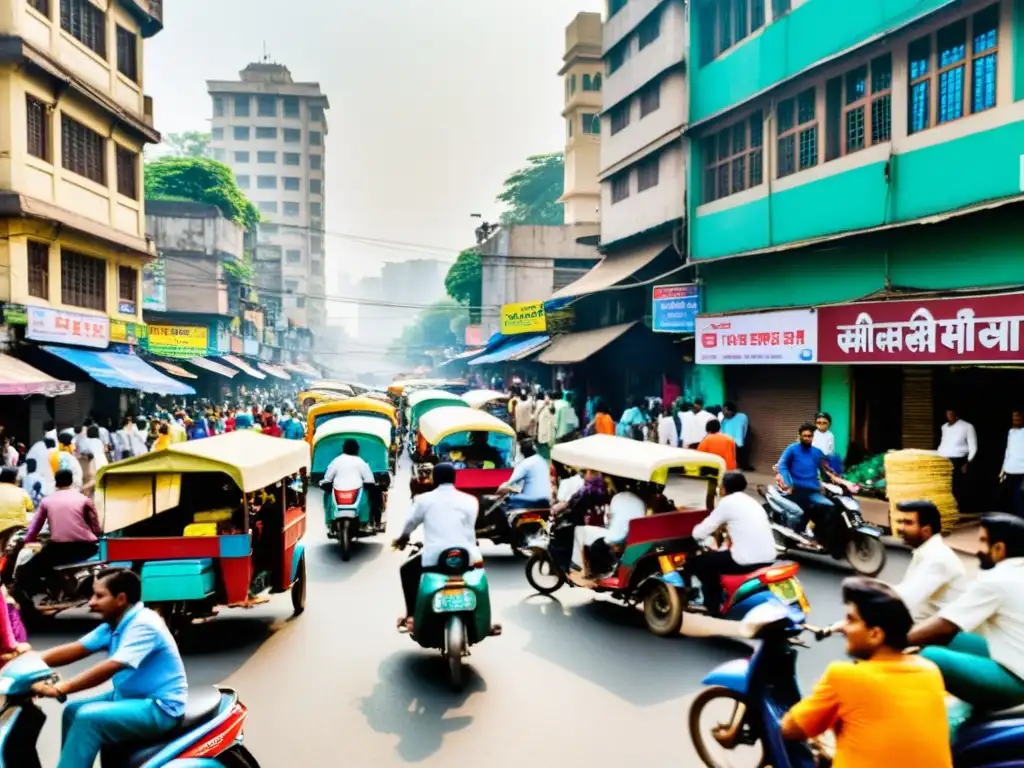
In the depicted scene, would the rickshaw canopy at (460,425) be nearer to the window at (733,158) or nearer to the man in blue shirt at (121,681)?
the man in blue shirt at (121,681)

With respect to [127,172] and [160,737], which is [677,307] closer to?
[127,172]

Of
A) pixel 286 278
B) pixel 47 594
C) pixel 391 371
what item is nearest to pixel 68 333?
pixel 47 594

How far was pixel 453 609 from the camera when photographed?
6.42 m

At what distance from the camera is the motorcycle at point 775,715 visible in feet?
12.9

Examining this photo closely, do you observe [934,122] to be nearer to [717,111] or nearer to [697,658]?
[717,111]

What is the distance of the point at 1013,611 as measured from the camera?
156 inches

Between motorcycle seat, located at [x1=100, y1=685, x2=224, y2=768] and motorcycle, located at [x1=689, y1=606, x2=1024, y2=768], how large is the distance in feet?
8.63

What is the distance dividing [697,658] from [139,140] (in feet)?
79.2

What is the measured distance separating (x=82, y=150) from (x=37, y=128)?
2.24m

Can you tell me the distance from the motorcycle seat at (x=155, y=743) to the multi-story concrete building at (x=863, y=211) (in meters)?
11.3

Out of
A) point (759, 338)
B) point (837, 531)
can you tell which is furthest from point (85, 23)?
point (837, 531)

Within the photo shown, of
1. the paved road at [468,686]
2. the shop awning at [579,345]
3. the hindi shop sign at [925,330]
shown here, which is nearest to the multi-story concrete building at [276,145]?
the shop awning at [579,345]

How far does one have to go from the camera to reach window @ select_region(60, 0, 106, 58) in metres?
20.9

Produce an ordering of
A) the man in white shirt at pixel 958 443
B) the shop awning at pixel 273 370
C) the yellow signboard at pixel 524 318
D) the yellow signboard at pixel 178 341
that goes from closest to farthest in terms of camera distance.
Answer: the man in white shirt at pixel 958 443 < the yellow signboard at pixel 524 318 < the yellow signboard at pixel 178 341 < the shop awning at pixel 273 370
